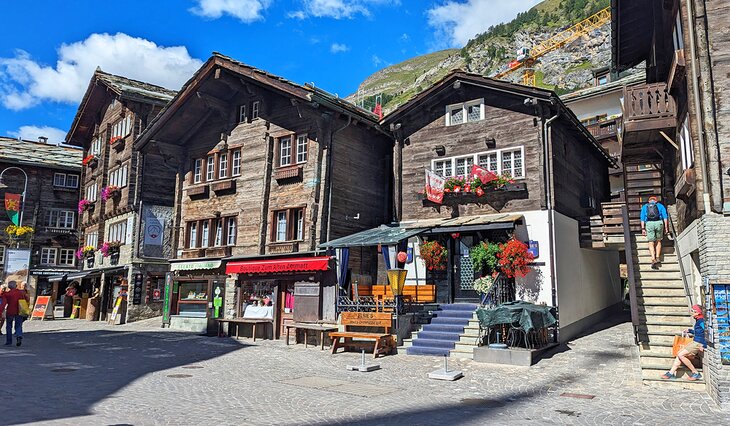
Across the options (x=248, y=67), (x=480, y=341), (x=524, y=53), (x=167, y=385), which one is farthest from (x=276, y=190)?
(x=524, y=53)

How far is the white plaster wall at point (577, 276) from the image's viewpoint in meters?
18.1

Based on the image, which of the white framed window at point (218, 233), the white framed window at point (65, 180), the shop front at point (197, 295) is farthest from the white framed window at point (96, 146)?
the white framed window at point (218, 233)

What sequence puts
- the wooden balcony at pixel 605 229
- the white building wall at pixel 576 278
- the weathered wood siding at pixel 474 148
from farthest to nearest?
the wooden balcony at pixel 605 229 < the weathered wood siding at pixel 474 148 < the white building wall at pixel 576 278

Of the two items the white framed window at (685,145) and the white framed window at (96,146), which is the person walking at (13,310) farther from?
the white framed window at (96,146)

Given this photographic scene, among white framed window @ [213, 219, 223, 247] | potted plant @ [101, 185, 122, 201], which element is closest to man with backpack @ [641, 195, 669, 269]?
white framed window @ [213, 219, 223, 247]

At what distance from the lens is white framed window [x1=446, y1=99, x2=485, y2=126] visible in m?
20.7

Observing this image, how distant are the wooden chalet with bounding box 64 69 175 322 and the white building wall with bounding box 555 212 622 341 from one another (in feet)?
71.8

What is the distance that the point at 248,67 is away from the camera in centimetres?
2408

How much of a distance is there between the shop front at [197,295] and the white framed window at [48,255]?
20.7m

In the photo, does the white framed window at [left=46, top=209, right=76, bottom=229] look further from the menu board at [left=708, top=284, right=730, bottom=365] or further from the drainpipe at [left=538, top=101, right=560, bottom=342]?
the menu board at [left=708, top=284, right=730, bottom=365]

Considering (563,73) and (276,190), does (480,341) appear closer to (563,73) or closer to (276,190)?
(276,190)

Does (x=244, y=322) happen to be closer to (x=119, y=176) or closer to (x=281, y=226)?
(x=281, y=226)

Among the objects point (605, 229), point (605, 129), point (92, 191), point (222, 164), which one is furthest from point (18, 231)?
point (605, 129)

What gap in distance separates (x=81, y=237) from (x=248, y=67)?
23181mm
